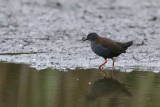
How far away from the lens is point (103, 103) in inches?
216

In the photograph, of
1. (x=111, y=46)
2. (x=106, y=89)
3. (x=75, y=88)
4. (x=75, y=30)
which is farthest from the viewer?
(x=75, y=30)

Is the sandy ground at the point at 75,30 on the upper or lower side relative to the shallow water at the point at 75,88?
upper

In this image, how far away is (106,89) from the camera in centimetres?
636

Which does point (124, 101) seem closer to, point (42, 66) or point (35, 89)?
point (35, 89)

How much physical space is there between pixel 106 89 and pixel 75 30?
647 cm

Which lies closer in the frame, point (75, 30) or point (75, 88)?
point (75, 88)

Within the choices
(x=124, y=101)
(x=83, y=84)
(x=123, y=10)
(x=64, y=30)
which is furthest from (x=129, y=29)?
Result: (x=124, y=101)

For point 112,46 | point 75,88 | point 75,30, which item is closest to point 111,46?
point 112,46

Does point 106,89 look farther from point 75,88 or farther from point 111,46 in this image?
point 111,46

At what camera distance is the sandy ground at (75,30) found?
8.65 meters

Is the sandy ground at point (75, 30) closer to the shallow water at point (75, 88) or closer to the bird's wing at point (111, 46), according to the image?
the bird's wing at point (111, 46)

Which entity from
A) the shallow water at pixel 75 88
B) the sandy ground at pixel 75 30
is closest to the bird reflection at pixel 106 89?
the shallow water at pixel 75 88

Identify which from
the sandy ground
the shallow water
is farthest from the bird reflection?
the sandy ground

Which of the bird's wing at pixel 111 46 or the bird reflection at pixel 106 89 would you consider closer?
the bird reflection at pixel 106 89
